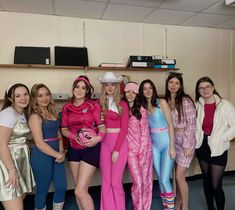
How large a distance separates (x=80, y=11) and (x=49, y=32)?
54 cm

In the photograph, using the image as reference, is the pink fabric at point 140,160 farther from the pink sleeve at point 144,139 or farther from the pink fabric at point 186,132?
the pink fabric at point 186,132

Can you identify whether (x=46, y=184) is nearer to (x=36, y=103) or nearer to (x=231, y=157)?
(x=36, y=103)

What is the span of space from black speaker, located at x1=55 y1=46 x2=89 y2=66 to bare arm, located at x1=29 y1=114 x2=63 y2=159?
3.78 feet

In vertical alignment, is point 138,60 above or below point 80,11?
below

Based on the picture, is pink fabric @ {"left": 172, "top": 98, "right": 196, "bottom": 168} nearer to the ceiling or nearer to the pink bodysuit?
the pink bodysuit

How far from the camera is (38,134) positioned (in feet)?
6.35

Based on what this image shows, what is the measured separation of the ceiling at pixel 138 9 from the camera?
2.61m

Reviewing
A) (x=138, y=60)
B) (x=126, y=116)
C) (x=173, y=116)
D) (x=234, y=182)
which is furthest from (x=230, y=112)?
(x=234, y=182)

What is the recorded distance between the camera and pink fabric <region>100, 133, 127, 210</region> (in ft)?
6.95

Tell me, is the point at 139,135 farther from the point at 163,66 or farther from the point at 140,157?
the point at 163,66

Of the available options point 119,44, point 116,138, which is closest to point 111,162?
point 116,138

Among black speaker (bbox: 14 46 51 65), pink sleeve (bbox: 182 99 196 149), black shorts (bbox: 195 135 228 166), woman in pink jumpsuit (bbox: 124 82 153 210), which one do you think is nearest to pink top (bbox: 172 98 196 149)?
pink sleeve (bbox: 182 99 196 149)

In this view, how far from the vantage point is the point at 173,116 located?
2420mm

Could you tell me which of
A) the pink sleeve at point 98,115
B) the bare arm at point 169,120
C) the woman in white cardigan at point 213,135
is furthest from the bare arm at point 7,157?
the woman in white cardigan at point 213,135
